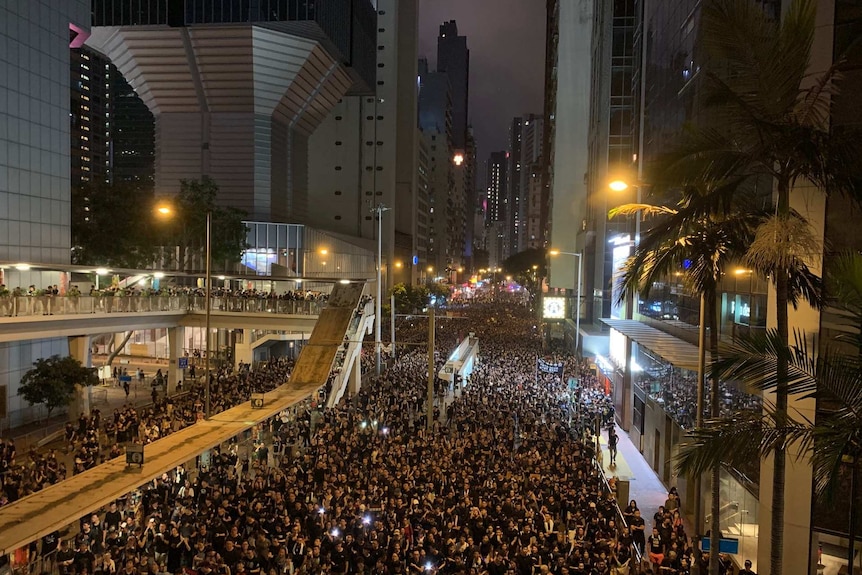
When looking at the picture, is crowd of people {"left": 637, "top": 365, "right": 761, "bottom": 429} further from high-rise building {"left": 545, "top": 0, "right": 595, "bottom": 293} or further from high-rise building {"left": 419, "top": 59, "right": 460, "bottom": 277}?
high-rise building {"left": 419, "top": 59, "right": 460, "bottom": 277}

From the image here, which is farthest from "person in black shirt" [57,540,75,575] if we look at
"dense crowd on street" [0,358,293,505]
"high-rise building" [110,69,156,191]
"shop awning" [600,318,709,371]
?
"high-rise building" [110,69,156,191]

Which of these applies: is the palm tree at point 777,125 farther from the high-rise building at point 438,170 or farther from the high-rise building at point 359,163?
the high-rise building at point 438,170

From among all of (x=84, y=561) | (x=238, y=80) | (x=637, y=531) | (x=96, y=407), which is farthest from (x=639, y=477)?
(x=238, y=80)

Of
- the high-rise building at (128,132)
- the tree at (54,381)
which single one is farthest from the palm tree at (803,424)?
the high-rise building at (128,132)

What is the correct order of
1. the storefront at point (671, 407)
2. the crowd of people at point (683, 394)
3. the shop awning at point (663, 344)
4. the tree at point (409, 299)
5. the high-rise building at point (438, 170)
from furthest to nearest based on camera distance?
the high-rise building at point (438, 170) < the tree at point (409, 299) < the shop awning at point (663, 344) < the crowd of people at point (683, 394) < the storefront at point (671, 407)

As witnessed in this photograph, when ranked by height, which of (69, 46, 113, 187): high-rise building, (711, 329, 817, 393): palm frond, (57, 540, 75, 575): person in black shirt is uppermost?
(69, 46, 113, 187): high-rise building
